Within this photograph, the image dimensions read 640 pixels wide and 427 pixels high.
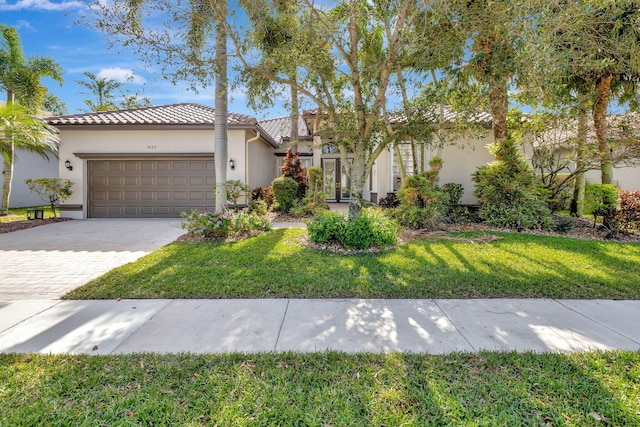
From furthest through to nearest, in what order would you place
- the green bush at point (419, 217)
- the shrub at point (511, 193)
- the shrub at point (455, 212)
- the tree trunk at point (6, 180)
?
the tree trunk at point (6, 180)
the shrub at point (455, 212)
the green bush at point (419, 217)
the shrub at point (511, 193)

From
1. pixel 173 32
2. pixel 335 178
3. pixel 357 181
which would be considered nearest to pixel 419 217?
pixel 357 181

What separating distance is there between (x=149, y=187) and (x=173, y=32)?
24.4 ft

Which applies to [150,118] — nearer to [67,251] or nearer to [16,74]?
[16,74]

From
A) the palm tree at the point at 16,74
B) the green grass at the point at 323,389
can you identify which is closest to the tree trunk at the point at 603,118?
the green grass at the point at 323,389

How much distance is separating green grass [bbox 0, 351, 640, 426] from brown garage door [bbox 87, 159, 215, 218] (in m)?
10.2

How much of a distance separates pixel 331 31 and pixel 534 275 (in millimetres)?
6722

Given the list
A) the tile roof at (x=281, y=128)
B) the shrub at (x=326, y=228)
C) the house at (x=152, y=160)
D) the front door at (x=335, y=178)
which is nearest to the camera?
the shrub at (x=326, y=228)

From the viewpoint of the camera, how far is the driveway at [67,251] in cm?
495

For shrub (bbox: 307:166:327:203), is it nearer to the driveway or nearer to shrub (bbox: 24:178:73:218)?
the driveway

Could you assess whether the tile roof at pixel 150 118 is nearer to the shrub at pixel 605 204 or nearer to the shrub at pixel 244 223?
the shrub at pixel 244 223

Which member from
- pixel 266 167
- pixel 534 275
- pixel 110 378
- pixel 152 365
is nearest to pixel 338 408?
pixel 152 365

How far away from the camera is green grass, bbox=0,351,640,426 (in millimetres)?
2156

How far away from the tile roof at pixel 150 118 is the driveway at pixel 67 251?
13.0 ft

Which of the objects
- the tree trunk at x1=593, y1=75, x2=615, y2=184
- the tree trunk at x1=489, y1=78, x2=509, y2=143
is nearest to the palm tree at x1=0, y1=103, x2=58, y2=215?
the tree trunk at x1=489, y1=78, x2=509, y2=143
